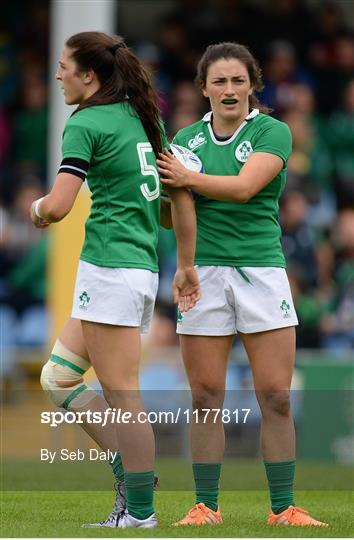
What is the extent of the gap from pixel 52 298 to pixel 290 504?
5.19m

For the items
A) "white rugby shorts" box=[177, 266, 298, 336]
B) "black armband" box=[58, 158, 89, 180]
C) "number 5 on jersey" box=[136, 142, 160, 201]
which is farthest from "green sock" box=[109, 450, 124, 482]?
"black armband" box=[58, 158, 89, 180]

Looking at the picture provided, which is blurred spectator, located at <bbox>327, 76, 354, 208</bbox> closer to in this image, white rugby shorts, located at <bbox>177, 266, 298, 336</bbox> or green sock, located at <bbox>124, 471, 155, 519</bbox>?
white rugby shorts, located at <bbox>177, 266, 298, 336</bbox>

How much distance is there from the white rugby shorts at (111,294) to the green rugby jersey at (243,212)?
47 cm

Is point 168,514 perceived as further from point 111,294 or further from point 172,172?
point 172,172

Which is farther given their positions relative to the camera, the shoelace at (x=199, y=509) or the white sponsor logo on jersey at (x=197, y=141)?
the white sponsor logo on jersey at (x=197, y=141)

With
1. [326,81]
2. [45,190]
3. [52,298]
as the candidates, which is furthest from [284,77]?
[52,298]

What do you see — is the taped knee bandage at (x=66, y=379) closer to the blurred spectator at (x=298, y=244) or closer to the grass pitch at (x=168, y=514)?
the grass pitch at (x=168, y=514)

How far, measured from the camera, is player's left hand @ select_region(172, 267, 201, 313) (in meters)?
5.12

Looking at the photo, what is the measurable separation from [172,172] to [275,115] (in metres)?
8.33

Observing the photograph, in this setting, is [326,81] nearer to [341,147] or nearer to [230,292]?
[341,147]

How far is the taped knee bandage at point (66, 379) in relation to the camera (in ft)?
16.8

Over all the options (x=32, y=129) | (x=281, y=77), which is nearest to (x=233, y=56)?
(x=281, y=77)

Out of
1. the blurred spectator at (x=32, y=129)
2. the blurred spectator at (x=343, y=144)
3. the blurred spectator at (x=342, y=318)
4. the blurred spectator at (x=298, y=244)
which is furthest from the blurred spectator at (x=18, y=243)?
the blurred spectator at (x=343, y=144)

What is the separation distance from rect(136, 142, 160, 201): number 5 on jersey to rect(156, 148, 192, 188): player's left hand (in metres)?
0.03
